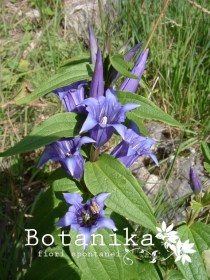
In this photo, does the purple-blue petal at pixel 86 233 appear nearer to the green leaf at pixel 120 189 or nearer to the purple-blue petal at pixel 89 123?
the green leaf at pixel 120 189

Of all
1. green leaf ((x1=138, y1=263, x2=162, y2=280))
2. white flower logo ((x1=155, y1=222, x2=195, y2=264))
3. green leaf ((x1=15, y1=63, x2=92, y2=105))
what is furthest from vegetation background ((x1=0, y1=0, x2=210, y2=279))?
green leaf ((x1=15, y1=63, x2=92, y2=105))

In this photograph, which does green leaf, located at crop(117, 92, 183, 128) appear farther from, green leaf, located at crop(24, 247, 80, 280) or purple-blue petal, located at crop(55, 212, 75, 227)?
green leaf, located at crop(24, 247, 80, 280)

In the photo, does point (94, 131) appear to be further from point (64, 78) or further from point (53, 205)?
point (53, 205)

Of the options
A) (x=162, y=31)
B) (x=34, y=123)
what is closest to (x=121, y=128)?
(x=34, y=123)

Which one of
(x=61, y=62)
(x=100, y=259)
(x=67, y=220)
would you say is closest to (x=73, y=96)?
(x=67, y=220)

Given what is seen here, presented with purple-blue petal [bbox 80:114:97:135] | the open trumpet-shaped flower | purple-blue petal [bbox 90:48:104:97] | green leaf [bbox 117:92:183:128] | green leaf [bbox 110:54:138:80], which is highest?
green leaf [bbox 110:54:138:80]

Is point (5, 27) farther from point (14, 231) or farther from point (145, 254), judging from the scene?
point (145, 254)
